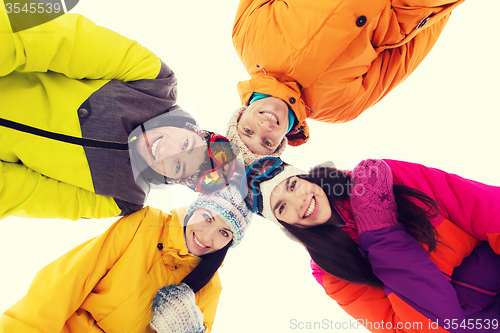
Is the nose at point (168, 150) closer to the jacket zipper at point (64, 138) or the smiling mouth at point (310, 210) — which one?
the jacket zipper at point (64, 138)

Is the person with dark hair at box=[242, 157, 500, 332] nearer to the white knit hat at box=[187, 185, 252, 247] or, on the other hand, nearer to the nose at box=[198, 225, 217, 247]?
the white knit hat at box=[187, 185, 252, 247]

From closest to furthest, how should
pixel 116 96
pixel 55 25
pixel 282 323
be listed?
pixel 55 25, pixel 116 96, pixel 282 323

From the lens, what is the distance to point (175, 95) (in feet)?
3.33

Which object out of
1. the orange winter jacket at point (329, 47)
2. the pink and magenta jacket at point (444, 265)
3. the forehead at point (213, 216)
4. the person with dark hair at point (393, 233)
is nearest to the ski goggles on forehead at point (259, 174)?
the person with dark hair at point (393, 233)

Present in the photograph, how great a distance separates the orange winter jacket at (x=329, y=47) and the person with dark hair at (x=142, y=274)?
1.52 ft

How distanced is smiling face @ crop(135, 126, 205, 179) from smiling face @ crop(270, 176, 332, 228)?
0.28 metres

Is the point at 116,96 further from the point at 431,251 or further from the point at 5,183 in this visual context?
the point at 431,251

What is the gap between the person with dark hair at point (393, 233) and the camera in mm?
738

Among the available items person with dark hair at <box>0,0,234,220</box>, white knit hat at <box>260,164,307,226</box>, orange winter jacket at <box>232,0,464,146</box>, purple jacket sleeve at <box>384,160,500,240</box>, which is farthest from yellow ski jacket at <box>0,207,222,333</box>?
purple jacket sleeve at <box>384,160,500,240</box>

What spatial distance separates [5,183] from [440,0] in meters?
1.43

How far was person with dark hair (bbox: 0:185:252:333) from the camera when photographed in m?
0.83

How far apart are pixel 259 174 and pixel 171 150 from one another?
0.28 meters

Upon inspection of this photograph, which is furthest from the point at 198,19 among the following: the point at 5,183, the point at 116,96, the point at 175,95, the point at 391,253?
the point at 391,253

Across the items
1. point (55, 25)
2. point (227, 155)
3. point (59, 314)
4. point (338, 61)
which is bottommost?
point (59, 314)
